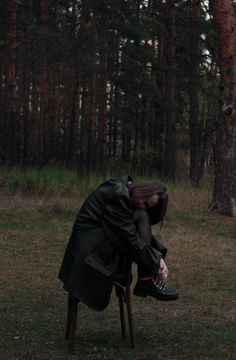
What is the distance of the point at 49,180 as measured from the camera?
61.4 feet

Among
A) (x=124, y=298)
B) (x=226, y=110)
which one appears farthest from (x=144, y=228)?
(x=226, y=110)

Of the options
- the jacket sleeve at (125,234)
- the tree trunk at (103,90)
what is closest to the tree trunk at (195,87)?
the tree trunk at (103,90)

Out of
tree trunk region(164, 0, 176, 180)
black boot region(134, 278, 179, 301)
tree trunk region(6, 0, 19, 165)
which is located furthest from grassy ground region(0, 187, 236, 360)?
tree trunk region(6, 0, 19, 165)

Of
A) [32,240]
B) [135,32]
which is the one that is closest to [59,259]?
[32,240]

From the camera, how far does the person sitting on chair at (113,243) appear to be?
4.82 metres

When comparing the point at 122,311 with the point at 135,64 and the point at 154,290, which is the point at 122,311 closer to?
the point at 154,290

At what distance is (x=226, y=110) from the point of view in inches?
570

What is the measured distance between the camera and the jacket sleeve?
478cm

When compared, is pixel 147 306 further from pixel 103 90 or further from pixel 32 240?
pixel 103 90

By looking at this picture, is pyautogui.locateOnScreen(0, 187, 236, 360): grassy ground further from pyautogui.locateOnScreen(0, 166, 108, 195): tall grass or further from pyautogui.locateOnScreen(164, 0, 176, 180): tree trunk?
pyautogui.locateOnScreen(164, 0, 176, 180): tree trunk

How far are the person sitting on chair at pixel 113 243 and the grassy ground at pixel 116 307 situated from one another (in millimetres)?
570

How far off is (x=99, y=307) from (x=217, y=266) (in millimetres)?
4735

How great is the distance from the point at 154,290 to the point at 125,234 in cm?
55

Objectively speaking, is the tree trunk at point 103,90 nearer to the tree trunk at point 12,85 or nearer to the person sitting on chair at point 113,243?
the tree trunk at point 12,85
